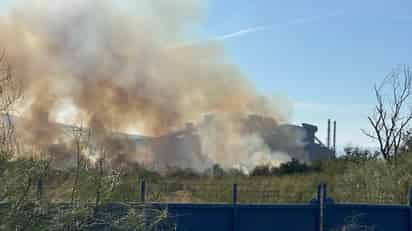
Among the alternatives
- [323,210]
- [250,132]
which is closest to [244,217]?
[323,210]

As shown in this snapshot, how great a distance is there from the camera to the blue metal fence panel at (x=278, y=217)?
9.06 metres

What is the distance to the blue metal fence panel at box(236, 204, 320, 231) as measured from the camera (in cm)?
906

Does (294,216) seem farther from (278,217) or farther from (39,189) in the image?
(39,189)

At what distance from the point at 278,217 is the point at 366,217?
4.93 feet

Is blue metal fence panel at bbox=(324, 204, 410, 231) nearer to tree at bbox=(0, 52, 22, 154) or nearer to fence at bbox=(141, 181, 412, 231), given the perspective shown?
fence at bbox=(141, 181, 412, 231)

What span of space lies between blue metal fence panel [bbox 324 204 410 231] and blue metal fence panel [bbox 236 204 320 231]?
0.23 meters

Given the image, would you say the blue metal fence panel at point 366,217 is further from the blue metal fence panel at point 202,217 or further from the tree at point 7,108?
the tree at point 7,108

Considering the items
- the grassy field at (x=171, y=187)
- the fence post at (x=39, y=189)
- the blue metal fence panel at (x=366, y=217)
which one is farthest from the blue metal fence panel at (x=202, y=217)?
the fence post at (x=39, y=189)

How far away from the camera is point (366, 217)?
9.80m

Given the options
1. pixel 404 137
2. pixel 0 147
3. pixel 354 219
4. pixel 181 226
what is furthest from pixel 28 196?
pixel 404 137

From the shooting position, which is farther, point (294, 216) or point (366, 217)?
point (366, 217)

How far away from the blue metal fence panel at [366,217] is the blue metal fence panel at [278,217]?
0.23 meters

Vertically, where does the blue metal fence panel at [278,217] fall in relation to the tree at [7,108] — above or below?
below

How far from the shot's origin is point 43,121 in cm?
3491
